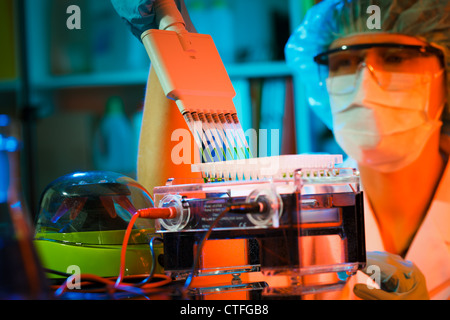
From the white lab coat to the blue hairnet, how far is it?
0.84 feet

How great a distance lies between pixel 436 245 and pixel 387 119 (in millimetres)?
390

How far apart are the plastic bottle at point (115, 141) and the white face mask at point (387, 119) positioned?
0.96m

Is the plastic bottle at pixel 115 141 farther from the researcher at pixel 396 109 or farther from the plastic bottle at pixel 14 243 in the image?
the plastic bottle at pixel 14 243

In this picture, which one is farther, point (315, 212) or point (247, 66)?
point (247, 66)

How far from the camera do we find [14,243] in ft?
1.36

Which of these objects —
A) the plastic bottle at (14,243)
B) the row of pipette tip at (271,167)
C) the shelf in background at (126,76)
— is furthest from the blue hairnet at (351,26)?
the plastic bottle at (14,243)

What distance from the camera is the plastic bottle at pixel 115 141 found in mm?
2135

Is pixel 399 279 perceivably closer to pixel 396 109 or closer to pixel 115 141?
pixel 396 109

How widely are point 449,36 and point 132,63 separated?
1.21 meters

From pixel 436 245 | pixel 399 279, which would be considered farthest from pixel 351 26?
pixel 399 279

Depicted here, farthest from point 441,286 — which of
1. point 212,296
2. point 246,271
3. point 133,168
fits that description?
point 133,168

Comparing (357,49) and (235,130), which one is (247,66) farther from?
(235,130)

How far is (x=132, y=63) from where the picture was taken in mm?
2102
